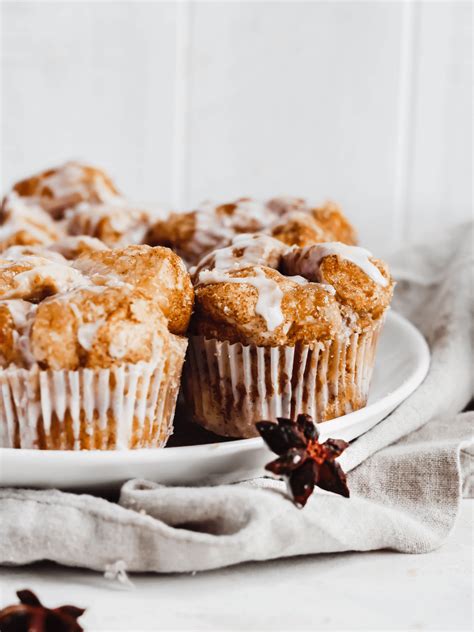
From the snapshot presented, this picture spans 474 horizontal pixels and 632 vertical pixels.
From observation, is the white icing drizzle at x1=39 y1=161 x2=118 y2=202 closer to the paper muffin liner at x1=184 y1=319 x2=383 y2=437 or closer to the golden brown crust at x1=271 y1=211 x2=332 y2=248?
the golden brown crust at x1=271 y1=211 x2=332 y2=248

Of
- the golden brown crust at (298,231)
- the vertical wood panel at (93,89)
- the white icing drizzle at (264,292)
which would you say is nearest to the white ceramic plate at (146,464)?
the white icing drizzle at (264,292)

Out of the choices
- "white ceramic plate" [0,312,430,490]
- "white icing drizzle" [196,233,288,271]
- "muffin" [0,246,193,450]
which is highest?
"white icing drizzle" [196,233,288,271]

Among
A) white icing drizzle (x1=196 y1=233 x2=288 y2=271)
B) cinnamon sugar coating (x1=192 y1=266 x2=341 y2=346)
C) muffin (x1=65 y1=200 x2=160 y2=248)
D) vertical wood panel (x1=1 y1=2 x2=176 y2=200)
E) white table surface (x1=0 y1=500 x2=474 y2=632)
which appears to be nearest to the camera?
white table surface (x1=0 y1=500 x2=474 y2=632)

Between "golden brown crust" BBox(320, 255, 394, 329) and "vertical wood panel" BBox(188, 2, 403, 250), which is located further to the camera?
"vertical wood panel" BBox(188, 2, 403, 250)

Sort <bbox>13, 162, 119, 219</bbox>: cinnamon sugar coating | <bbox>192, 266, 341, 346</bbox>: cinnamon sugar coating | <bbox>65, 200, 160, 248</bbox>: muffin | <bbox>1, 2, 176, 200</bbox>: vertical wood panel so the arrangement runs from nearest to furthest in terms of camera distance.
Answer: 1. <bbox>192, 266, 341, 346</bbox>: cinnamon sugar coating
2. <bbox>65, 200, 160, 248</bbox>: muffin
3. <bbox>13, 162, 119, 219</bbox>: cinnamon sugar coating
4. <bbox>1, 2, 176, 200</bbox>: vertical wood panel

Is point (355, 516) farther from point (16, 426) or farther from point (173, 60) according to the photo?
point (173, 60)

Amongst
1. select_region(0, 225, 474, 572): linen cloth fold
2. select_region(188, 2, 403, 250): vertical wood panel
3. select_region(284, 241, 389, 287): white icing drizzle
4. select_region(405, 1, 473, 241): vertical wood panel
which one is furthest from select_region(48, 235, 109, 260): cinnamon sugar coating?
select_region(188, 2, 403, 250): vertical wood panel

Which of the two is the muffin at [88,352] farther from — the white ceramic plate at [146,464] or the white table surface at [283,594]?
the white table surface at [283,594]
